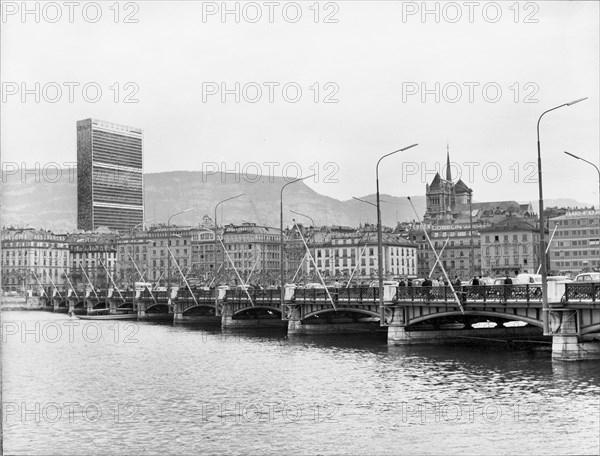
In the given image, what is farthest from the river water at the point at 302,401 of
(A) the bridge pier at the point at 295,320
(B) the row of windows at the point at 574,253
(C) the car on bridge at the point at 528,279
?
(B) the row of windows at the point at 574,253

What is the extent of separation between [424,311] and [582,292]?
670 inches

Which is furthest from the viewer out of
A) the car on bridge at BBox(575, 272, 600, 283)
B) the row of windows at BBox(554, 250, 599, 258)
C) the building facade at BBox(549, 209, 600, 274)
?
the row of windows at BBox(554, 250, 599, 258)

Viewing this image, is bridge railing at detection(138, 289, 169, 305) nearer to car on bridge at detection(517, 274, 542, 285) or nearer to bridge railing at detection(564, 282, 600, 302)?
car on bridge at detection(517, 274, 542, 285)

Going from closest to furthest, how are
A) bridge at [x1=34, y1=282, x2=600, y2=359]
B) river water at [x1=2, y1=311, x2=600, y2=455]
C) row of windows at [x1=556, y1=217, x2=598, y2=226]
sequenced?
river water at [x1=2, y1=311, x2=600, y2=455]
bridge at [x1=34, y1=282, x2=600, y2=359]
row of windows at [x1=556, y1=217, x2=598, y2=226]

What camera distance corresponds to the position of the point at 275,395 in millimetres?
39812

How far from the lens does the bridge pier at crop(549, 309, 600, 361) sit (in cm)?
4634

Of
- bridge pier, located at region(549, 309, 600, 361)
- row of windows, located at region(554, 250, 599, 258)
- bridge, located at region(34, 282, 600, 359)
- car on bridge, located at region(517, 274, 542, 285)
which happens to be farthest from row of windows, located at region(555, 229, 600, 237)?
bridge pier, located at region(549, 309, 600, 361)

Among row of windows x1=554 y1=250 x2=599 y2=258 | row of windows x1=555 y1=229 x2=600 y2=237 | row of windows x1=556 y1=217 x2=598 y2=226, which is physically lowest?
row of windows x1=554 y1=250 x2=599 y2=258

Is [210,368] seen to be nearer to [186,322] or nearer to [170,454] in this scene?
[170,454]

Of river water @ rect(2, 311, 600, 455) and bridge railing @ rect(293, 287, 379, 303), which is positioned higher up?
bridge railing @ rect(293, 287, 379, 303)

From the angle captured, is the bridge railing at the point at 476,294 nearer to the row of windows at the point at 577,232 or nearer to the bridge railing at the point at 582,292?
the bridge railing at the point at 582,292

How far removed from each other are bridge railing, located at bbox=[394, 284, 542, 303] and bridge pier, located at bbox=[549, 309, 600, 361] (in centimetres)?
270

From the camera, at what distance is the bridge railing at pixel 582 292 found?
4434cm

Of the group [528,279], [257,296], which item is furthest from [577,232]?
[528,279]
